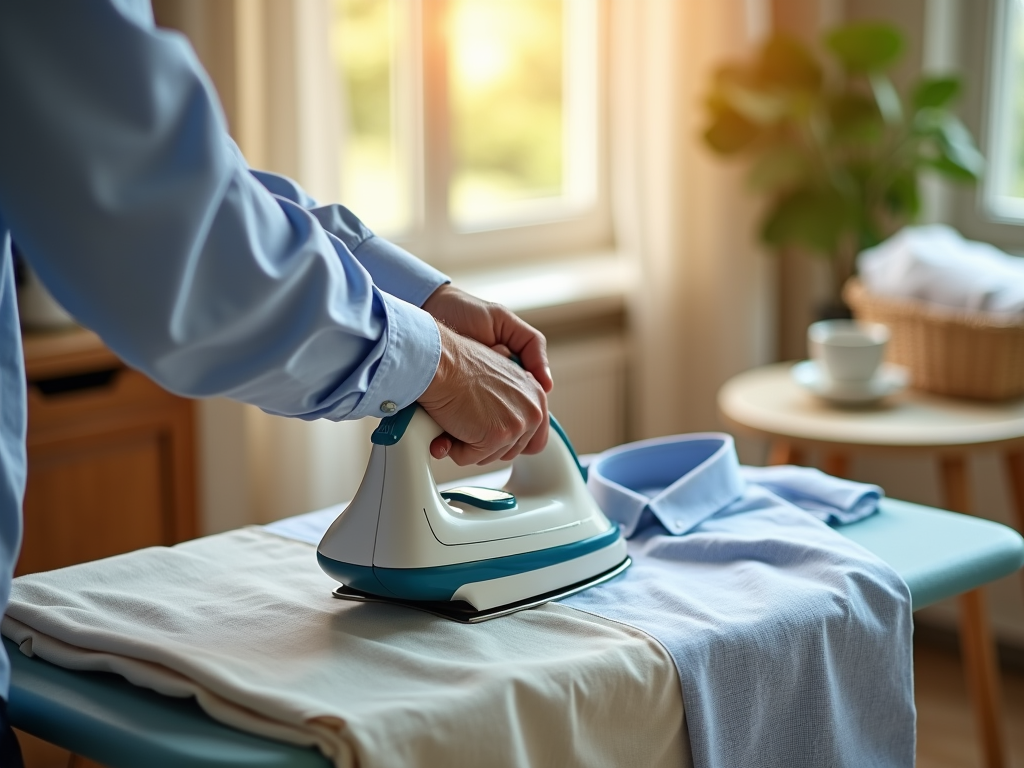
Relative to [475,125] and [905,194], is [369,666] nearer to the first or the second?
[905,194]

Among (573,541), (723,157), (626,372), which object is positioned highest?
(723,157)

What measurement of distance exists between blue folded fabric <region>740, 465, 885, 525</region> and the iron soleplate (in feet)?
1.08

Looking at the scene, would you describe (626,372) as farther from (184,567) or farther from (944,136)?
(184,567)

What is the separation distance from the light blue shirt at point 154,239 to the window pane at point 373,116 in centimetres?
162

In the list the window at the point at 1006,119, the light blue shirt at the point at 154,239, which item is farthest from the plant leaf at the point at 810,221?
the light blue shirt at the point at 154,239

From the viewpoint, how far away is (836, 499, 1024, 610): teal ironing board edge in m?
1.17

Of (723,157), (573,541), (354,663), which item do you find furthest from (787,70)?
(354,663)

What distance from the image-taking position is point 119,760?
2.81ft

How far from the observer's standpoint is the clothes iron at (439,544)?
1.02 meters

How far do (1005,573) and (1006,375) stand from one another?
2.98ft

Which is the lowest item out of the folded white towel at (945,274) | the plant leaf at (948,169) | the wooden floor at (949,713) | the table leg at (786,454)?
the wooden floor at (949,713)

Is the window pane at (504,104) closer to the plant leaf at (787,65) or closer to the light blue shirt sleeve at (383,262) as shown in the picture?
the plant leaf at (787,65)

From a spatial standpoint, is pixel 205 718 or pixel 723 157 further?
pixel 723 157

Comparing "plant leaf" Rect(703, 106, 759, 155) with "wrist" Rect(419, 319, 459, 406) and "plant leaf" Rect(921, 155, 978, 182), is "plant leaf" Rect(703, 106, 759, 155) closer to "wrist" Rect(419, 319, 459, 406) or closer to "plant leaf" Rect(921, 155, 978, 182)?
"plant leaf" Rect(921, 155, 978, 182)
